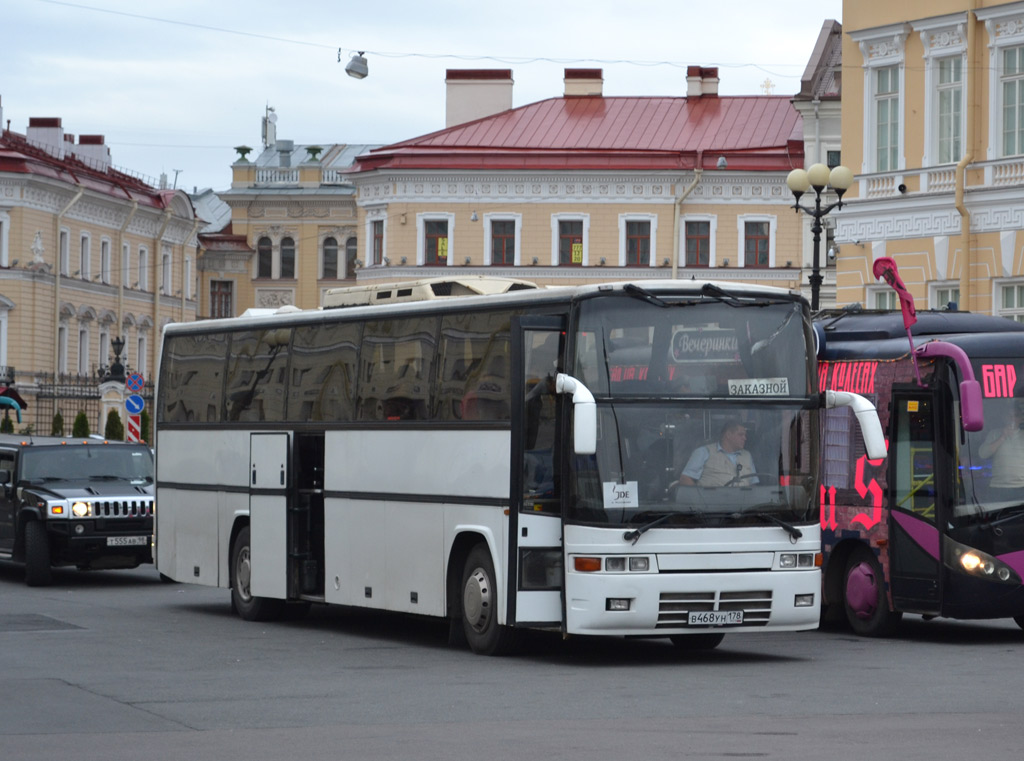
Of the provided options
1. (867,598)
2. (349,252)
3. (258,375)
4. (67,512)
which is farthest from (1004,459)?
(349,252)

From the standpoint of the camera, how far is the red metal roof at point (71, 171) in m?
71.9

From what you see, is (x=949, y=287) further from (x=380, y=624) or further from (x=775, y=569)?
(x=775, y=569)

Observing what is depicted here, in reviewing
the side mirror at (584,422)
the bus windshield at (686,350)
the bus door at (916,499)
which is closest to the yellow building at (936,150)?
the bus door at (916,499)

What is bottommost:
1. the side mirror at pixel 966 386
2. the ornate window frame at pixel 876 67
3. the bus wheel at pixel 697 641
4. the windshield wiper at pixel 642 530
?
the bus wheel at pixel 697 641

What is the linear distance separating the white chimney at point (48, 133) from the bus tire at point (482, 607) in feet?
230

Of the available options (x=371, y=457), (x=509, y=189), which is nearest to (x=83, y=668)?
(x=371, y=457)

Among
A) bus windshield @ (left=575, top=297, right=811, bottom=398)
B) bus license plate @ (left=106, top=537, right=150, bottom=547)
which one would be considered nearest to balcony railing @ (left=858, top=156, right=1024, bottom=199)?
bus license plate @ (left=106, top=537, right=150, bottom=547)

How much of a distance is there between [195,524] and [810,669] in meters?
8.19

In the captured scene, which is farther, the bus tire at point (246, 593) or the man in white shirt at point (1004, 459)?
the bus tire at point (246, 593)

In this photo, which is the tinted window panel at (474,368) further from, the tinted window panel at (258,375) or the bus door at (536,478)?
the tinted window panel at (258,375)

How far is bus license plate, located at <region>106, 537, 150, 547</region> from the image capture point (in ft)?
78.2

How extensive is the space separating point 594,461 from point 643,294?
1.34 metres

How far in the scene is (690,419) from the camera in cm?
1436

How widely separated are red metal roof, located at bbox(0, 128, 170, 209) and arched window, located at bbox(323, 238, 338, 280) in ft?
37.3
